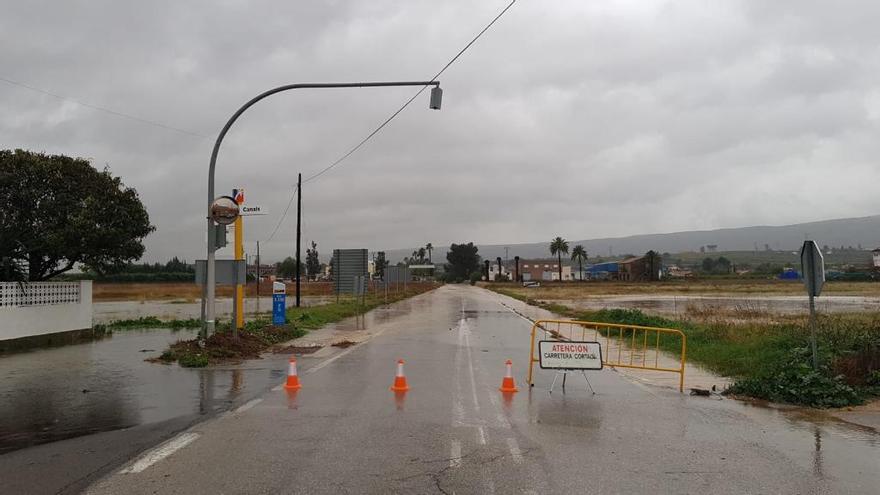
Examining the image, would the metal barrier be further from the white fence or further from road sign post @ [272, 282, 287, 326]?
the white fence

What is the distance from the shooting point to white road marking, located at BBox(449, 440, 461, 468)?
6.05 metres

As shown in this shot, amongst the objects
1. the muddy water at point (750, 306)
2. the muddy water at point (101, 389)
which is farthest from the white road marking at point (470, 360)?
the muddy water at point (750, 306)

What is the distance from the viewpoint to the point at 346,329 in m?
22.6

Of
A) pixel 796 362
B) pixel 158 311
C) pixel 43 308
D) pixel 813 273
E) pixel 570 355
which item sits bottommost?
pixel 158 311

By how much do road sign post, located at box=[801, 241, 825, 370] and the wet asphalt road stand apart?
1904mm

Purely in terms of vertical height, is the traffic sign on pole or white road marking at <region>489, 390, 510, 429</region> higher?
the traffic sign on pole

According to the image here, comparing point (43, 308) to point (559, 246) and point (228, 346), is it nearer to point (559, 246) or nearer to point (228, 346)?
point (228, 346)

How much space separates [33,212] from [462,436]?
15264 millimetres

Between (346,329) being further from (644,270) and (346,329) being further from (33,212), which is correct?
(644,270)

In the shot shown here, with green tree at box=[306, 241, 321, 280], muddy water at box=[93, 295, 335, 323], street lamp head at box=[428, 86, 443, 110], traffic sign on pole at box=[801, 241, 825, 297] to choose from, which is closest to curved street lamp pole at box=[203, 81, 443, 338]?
street lamp head at box=[428, 86, 443, 110]

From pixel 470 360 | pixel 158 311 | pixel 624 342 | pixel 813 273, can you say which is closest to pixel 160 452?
pixel 470 360

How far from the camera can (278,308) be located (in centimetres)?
2038

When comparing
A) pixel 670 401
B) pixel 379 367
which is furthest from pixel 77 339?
pixel 670 401

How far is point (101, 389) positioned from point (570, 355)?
25.2 feet
